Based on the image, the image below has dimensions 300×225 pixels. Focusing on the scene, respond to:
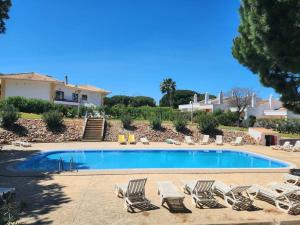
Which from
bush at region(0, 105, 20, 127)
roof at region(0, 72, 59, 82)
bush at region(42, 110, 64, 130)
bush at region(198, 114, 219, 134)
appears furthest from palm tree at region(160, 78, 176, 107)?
bush at region(0, 105, 20, 127)

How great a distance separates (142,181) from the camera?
9.65m

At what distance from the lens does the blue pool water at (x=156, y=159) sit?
19.9 meters

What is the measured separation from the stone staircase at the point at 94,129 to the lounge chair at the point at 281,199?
19.3 meters

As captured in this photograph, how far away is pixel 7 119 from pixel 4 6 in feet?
42.0

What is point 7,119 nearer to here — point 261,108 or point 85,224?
point 85,224

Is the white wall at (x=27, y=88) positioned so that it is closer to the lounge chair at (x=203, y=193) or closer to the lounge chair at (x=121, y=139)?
the lounge chair at (x=121, y=139)

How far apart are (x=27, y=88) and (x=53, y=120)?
1826 cm

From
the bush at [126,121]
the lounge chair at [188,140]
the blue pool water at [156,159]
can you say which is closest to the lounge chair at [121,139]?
the blue pool water at [156,159]

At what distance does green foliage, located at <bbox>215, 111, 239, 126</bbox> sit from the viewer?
41.8 metres

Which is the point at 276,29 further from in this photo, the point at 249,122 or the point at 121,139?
the point at 249,122

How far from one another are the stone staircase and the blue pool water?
5581mm

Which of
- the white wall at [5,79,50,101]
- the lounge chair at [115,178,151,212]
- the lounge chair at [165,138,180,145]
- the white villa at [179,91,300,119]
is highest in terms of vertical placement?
the white wall at [5,79,50,101]

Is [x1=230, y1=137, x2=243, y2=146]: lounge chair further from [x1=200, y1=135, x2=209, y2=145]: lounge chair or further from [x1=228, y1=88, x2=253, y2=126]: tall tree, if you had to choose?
[x1=228, y1=88, x2=253, y2=126]: tall tree

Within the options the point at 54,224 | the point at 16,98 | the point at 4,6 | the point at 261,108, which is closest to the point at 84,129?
the point at 16,98
